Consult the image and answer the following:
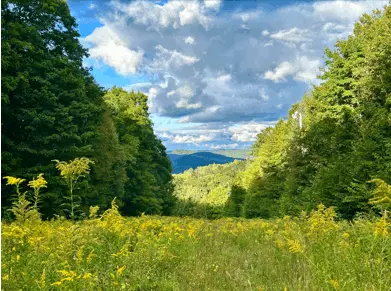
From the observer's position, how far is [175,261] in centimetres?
664

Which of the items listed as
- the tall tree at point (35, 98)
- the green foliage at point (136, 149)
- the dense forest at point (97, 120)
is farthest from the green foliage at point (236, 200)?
the tall tree at point (35, 98)

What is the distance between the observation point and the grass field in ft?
13.5

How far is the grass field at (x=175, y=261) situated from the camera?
4.11 metres

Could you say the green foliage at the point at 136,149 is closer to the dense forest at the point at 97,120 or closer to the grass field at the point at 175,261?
the dense forest at the point at 97,120

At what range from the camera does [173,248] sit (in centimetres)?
728

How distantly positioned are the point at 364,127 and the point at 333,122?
7612 millimetres

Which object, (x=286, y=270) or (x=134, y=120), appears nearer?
(x=286, y=270)

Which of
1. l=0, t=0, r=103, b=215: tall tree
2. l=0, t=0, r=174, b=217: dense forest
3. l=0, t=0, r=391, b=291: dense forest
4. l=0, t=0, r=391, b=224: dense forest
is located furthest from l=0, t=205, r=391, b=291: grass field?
l=0, t=0, r=103, b=215: tall tree

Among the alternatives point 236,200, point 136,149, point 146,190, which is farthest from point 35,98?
point 236,200

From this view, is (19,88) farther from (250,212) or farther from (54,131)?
(250,212)

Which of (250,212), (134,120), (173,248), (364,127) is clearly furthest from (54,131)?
(250,212)

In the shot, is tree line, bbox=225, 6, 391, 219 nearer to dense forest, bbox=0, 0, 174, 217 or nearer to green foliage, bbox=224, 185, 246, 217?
dense forest, bbox=0, 0, 174, 217

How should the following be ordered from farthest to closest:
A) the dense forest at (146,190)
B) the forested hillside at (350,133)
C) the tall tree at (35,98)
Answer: the forested hillside at (350,133) → the tall tree at (35,98) → the dense forest at (146,190)

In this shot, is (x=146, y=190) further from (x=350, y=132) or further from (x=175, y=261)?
(x=175, y=261)
